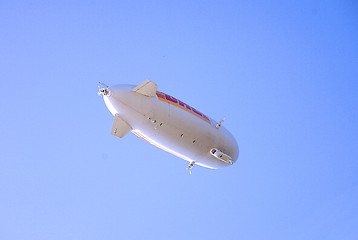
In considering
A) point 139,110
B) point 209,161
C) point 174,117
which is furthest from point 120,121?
point 209,161

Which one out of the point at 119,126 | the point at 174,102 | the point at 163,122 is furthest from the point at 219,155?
the point at 119,126

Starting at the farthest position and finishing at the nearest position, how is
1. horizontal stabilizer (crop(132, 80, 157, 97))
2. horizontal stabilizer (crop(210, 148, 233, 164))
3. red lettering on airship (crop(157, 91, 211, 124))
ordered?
horizontal stabilizer (crop(210, 148, 233, 164))
red lettering on airship (crop(157, 91, 211, 124))
horizontal stabilizer (crop(132, 80, 157, 97))

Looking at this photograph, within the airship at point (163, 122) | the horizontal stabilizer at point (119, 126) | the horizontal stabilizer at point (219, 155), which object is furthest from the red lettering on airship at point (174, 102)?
the horizontal stabilizer at point (119, 126)

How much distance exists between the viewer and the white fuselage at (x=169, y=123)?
31.0m

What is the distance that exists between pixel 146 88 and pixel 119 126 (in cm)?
452

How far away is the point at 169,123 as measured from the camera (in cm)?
3219

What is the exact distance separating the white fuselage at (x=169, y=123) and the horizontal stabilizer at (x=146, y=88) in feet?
1.04

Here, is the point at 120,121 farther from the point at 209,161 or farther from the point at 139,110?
the point at 209,161

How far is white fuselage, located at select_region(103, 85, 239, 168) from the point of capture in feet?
102

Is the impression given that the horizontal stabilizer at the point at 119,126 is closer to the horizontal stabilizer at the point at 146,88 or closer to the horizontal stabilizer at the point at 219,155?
the horizontal stabilizer at the point at 146,88

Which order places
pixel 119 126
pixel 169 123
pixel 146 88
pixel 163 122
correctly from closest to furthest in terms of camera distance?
pixel 146 88, pixel 119 126, pixel 163 122, pixel 169 123

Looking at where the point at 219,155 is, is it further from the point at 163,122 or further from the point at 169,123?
the point at 163,122

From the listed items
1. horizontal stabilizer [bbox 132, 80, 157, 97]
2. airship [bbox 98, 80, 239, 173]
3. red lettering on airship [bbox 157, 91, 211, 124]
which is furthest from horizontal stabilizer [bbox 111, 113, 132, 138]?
red lettering on airship [bbox 157, 91, 211, 124]

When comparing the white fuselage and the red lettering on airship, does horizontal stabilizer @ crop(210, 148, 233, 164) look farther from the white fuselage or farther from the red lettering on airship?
the red lettering on airship
